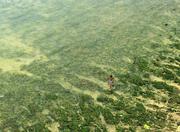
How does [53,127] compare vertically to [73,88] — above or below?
below

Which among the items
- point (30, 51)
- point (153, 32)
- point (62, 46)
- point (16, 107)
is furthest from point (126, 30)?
point (16, 107)

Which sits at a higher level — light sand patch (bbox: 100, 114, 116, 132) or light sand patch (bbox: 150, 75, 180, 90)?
light sand patch (bbox: 150, 75, 180, 90)

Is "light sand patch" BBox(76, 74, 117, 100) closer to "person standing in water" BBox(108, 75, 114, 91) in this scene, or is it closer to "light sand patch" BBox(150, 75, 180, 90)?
"person standing in water" BBox(108, 75, 114, 91)

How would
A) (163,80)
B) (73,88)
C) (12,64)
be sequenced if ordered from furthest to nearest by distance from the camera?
(12,64) < (73,88) < (163,80)

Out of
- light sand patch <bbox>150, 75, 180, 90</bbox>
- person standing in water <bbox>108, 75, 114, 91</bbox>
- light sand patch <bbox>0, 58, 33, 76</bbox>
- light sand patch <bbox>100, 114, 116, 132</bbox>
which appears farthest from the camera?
light sand patch <bbox>0, 58, 33, 76</bbox>

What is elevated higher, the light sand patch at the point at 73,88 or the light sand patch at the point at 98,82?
the light sand patch at the point at 98,82

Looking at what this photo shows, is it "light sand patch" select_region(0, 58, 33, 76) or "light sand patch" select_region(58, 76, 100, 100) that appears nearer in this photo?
"light sand patch" select_region(58, 76, 100, 100)

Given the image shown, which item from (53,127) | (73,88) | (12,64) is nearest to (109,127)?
(53,127)

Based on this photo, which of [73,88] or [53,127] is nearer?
[53,127]

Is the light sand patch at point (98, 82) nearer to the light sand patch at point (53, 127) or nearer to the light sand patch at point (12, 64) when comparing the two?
the light sand patch at point (53, 127)

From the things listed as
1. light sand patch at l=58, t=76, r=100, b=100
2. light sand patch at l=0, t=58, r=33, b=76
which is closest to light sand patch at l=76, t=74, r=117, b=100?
light sand patch at l=58, t=76, r=100, b=100

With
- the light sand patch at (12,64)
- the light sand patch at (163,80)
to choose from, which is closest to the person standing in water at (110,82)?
the light sand patch at (163,80)

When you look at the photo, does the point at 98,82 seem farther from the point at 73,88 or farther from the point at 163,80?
the point at 163,80
